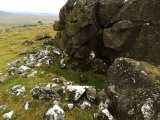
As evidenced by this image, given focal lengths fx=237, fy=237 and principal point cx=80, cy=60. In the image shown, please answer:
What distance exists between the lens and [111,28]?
2672 centimetres

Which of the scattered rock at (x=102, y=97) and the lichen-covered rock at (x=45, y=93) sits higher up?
the scattered rock at (x=102, y=97)

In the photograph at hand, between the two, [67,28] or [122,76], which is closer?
[122,76]

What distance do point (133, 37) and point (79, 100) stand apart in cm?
891

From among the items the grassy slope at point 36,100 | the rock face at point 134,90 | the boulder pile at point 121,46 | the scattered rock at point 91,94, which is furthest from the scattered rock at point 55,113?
the rock face at point 134,90

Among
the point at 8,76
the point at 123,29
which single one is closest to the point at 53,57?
the point at 8,76

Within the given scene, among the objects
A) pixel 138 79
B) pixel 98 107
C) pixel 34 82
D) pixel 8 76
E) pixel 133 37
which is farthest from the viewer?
pixel 8 76

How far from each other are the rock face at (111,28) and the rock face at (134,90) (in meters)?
4.15

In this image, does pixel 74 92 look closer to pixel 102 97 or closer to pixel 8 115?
pixel 102 97

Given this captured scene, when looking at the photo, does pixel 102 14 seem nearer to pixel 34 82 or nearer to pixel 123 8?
pixel 123 8

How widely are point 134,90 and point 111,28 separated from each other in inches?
388

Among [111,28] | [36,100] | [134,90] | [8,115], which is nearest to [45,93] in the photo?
[36,100]

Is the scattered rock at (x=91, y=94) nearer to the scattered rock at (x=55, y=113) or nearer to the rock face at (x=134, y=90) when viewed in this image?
the rock face at (x=134, y=90)

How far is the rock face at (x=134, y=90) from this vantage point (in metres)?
17.2

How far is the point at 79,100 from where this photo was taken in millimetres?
21656
